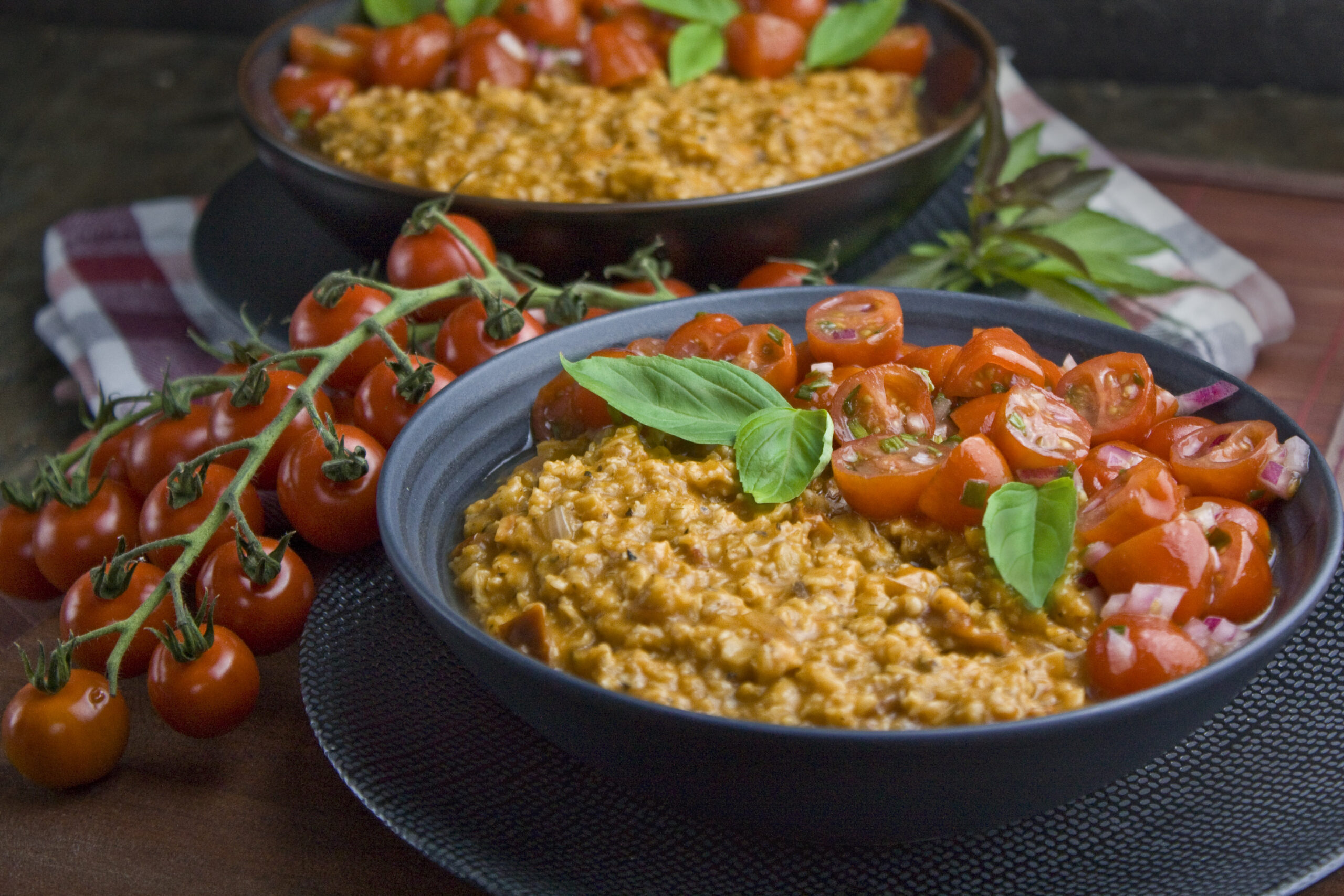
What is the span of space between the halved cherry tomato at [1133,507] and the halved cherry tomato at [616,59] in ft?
5.88

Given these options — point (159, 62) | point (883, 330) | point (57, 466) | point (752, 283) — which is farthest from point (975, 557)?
point (159, 62)

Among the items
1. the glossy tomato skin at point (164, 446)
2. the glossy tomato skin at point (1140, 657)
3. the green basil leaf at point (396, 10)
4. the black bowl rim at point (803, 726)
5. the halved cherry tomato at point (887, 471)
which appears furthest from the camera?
the green basil leaf at point (396, 10)

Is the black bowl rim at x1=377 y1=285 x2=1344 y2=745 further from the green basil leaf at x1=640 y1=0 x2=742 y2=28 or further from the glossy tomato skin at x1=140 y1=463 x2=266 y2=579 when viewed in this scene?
the green basil leaf at x1=640 y1=0 x2=742 y2=28

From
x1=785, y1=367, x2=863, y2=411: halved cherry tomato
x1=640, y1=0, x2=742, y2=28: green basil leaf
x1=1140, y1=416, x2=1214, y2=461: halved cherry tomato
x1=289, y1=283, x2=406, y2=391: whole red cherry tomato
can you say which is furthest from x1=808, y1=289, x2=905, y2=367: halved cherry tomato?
x1=640, y1=0, x2=742, y2=28: green basil leaf

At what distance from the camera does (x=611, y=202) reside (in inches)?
100

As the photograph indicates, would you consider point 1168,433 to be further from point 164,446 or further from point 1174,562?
point 164,446

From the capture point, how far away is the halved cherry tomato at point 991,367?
5.88 ft

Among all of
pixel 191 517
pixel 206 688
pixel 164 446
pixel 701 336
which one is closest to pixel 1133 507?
pixel 701 336

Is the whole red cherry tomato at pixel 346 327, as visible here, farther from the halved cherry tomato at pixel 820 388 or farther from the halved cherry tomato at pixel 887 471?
the halved cherry tomato at pixel 887 471

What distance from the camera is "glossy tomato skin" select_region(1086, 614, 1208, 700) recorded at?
1.44m

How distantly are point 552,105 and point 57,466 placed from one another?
1.42 m

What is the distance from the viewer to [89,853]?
5.38ft

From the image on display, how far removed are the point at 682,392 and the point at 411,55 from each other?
1657 millimetres

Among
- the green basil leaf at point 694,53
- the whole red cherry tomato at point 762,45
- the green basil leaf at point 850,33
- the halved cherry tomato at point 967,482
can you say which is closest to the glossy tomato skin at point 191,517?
the halved cherry tomato at point 967,482
